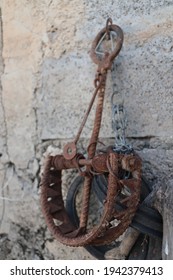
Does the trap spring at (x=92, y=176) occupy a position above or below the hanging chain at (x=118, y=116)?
below

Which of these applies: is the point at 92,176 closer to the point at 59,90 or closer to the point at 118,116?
the point at 118,116

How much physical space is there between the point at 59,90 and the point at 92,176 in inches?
10.9

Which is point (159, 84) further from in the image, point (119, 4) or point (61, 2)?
point (61, 2)

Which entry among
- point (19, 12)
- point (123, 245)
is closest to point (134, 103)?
point (123, 245)

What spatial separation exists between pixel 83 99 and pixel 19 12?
0.33 meters

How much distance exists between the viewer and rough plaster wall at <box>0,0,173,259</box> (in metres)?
1.07

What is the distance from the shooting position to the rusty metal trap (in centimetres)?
95

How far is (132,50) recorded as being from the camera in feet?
3.60

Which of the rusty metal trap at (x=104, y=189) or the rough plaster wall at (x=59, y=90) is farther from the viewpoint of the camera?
the rough plaster wall at (x=59, y=90)

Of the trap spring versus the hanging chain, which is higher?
the hanging chain

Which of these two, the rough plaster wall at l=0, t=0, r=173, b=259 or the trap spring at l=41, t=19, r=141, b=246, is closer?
the trap spring at l=41, t=19, r=141, b=246

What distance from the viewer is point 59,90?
1.21m

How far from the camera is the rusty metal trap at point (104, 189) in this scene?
0.95 m

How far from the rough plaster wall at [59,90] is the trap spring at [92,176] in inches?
1.9
